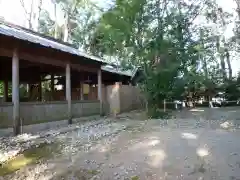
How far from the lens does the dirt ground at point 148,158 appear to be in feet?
18.6

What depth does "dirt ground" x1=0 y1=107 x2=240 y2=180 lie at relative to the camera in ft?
18.6

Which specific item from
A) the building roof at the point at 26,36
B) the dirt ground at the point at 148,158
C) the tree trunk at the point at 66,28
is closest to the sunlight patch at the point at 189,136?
the dirt ground at the point at 148,158

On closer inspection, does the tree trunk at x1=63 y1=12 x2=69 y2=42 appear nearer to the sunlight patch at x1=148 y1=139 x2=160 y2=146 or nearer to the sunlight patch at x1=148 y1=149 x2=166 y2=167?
the sunlight patch at x1=148 y1=139 x2=160 y2=146

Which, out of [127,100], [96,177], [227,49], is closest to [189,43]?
[127,100]

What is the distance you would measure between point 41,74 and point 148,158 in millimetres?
13608

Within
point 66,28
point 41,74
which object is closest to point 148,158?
point 41,74

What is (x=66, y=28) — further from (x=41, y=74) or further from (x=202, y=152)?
(x=202, y=152)

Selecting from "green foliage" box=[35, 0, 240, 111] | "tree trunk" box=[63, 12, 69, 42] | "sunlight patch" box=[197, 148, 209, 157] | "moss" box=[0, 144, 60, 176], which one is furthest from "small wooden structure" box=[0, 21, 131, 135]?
"tree trunk" box=[63, 12, 69, 42]

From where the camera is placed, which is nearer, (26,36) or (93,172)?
(93,172)

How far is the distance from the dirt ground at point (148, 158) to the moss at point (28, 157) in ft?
0.80

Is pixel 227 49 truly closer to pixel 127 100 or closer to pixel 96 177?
pixel 127 100

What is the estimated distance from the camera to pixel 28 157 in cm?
739

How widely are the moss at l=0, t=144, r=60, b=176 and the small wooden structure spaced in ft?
8.51

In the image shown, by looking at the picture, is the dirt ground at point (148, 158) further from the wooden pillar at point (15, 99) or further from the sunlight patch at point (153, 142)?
the wooden pillar at point (15, 99)
